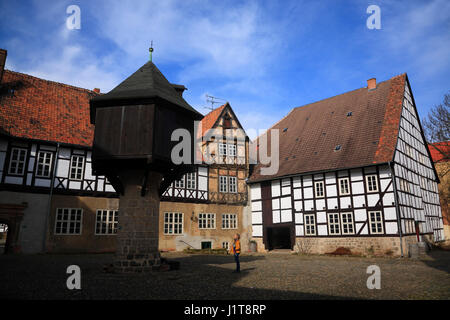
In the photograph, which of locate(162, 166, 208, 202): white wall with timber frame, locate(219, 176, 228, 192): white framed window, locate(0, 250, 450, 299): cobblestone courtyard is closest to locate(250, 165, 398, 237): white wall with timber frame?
locate(219, 176, 228, 192): white framed window

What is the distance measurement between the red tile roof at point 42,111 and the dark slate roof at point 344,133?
46.2 feet

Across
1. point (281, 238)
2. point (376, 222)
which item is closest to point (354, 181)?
point (376, 222)

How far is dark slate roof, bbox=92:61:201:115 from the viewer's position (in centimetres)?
1198

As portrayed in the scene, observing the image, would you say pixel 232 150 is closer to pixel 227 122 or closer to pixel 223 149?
pixel 223 149

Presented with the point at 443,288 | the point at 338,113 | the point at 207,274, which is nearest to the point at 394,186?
the point at 338,113

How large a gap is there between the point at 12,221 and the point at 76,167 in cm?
457

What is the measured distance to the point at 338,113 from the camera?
26297 millimetres

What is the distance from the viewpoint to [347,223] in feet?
68.8

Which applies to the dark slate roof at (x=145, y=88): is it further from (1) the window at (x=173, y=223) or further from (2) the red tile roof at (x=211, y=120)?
(2) the red tile roof at (x=211, y=120)

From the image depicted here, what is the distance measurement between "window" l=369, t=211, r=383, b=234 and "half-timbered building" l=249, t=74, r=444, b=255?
0.06 m

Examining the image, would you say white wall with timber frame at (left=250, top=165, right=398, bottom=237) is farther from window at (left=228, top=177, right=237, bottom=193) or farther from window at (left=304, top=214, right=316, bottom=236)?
window at (left=228, top=177, right=237, bottom=193)

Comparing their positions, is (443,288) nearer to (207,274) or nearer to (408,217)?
(207,274)

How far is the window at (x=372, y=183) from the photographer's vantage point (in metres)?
20.2

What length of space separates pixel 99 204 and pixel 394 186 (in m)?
18.4
